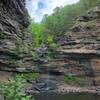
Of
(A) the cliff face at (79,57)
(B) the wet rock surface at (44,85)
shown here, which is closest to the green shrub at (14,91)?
(B) the wet rock surface at (44,85)

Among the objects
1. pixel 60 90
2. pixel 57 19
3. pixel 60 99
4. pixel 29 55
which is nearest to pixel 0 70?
pixel 29 55

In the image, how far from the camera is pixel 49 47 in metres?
74.8

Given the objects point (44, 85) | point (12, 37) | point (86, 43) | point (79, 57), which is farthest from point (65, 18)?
point (44, 85)

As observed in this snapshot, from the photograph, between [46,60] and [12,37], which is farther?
[46,60]

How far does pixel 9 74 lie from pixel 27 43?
1058 cm

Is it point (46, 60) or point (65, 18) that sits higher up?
Result: point (65, 18)

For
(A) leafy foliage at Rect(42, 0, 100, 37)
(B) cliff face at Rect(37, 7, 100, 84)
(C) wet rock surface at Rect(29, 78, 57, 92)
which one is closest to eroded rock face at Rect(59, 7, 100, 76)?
(B) cliff face at Rect(37, 7, 100, 84)

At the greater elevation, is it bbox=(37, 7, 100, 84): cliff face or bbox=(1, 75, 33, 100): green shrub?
bbox=(37, 7, 100, 84): cliff face

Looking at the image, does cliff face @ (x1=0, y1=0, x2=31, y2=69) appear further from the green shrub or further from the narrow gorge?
the green shrub

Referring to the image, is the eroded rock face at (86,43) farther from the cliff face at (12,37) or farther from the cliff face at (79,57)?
the cliff face at (12,37)

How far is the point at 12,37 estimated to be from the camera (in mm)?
68562

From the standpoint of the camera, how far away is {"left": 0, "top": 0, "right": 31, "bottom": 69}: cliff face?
66250 millimetres

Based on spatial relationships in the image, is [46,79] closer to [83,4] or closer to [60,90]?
[60,90]

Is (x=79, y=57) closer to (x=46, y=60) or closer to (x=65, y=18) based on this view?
(x=46, y=60)
